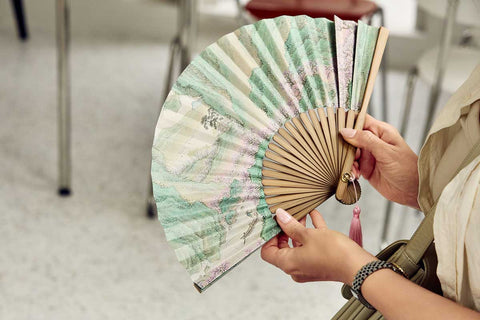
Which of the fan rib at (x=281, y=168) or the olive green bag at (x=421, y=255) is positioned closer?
the olive green bag at (x=421, y=255)

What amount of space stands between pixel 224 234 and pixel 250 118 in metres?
0.16

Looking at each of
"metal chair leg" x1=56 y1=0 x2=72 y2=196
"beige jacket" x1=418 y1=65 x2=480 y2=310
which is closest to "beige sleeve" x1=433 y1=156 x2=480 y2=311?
"beige jacket" x1=418 y1=65 x2=480 y2=310

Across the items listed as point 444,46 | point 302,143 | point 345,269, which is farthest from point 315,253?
point 444,46

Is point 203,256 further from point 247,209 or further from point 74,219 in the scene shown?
point 74,219

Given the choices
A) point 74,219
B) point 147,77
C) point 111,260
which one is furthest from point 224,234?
point 147,77

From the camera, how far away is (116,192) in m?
2.23

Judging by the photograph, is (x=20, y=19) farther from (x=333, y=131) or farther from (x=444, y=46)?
(x=333, y=131)

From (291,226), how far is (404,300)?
0.65 ft

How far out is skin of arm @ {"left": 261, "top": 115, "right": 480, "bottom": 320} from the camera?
2.56 feet

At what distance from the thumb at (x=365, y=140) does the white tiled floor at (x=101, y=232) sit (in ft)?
2.79

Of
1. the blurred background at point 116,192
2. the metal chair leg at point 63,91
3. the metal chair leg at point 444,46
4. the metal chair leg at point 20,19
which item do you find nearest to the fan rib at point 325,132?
the blurred background at point 116,192

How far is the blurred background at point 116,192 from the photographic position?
1.77m

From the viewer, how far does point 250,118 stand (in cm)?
93

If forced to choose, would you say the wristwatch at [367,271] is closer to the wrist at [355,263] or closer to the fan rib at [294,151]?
the wrist at [355,263]
